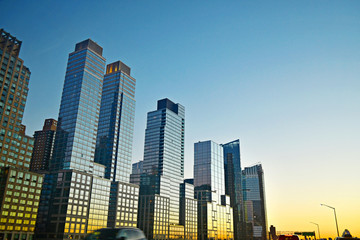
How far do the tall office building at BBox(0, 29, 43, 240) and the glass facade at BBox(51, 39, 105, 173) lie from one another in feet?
69.2

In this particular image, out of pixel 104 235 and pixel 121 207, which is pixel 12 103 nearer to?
pixel 121 207

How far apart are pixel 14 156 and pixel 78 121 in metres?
43.0

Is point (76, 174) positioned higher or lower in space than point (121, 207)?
higher

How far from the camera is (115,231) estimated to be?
17453 mm

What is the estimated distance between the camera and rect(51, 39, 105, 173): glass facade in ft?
579

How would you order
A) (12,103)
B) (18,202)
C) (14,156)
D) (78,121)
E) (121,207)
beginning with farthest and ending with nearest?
(121,207) < (78,121) < (12,103) < (14,156) < (18,202)

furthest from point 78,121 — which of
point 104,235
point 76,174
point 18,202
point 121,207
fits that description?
point 104,235

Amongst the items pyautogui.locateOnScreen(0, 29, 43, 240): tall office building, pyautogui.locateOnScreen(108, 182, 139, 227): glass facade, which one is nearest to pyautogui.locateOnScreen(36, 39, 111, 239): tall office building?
pyautogui.locateOnScreen(108, 182, 139, 227): glass facade

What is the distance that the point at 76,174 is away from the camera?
164875 millimetres

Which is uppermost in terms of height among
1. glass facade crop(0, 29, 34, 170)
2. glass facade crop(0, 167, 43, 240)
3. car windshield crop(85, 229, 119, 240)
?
glass facade crop(0, 29, 34, 170)

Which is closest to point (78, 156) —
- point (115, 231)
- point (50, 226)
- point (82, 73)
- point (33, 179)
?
point (33, 179)

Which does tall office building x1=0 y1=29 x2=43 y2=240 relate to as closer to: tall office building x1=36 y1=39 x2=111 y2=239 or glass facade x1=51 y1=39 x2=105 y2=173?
tall office building x1=36 y1=39 x2=111 y2=239

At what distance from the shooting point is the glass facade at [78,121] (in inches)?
6954

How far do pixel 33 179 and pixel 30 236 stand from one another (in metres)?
26.9
